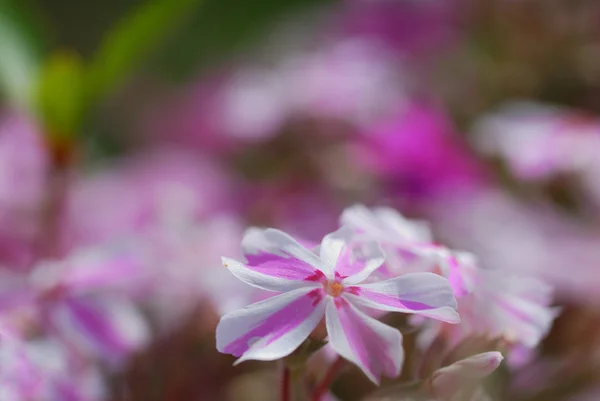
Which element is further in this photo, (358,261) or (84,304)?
(84,304)

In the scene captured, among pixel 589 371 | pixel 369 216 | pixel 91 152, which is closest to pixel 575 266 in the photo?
pixel 589 371

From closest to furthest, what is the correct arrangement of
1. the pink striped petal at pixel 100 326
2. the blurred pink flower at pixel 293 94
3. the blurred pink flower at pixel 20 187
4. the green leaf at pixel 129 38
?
the pink striped petal at pixel 100 326 < the green leaf at pixel 129 38 < the blurred pink flower at pixel 20 187 < the blurred pink flower at pixel 293 94

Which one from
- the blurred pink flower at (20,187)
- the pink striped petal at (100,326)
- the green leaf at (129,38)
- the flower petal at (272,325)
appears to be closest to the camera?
the flower petal at (272,325)

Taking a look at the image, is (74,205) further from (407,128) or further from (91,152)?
(407,128)

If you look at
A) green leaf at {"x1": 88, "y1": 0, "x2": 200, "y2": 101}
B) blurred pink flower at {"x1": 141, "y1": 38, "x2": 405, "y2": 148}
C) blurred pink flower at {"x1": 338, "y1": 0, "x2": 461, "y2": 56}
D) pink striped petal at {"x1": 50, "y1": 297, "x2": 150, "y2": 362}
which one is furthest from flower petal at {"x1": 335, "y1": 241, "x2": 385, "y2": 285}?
blurred pink flower at {"x1": 338, "y1": 0, "x2": 461, "y2": 56}

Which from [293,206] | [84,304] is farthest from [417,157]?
[84,304]

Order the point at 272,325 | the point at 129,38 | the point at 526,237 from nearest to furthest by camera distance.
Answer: the point at 272,325
the point at 129,38
the point at 526,237

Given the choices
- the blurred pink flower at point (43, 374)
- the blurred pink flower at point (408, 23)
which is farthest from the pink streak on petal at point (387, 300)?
the blurred pink flower at point (408, 23)

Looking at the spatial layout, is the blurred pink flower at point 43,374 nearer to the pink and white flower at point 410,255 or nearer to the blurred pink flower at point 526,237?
the pink and white flower at point 410,255

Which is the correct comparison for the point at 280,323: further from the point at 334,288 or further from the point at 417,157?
the point at 417,157
